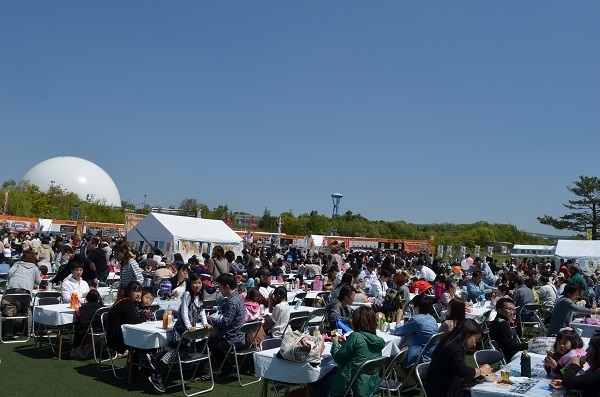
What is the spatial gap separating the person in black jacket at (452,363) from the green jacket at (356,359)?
1.77 ft

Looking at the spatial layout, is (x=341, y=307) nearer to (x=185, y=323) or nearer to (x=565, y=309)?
(x=185, y=323)

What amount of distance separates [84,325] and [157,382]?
1.88m

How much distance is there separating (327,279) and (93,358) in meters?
6.55

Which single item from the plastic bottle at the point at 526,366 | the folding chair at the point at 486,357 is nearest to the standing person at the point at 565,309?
the folding chair at the point at 486,357

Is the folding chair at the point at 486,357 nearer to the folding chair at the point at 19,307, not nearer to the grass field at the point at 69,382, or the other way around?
the grass field at the point at 69,382

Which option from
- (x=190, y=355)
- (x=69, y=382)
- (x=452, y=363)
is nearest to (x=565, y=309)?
(x=452, y=363)

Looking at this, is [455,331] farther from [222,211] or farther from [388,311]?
[222,211]

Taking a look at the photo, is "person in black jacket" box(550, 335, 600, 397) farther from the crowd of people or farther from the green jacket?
the green jacket

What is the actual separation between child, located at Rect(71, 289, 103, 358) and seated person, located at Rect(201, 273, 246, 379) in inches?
74.6

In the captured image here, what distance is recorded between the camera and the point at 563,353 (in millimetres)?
4828

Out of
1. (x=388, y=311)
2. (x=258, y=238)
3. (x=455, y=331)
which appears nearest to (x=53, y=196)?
(x=258, y=238)

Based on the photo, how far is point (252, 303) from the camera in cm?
755

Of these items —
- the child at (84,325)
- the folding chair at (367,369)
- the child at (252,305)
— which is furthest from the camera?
the child at (84,325)

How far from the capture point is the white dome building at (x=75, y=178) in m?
94.6
